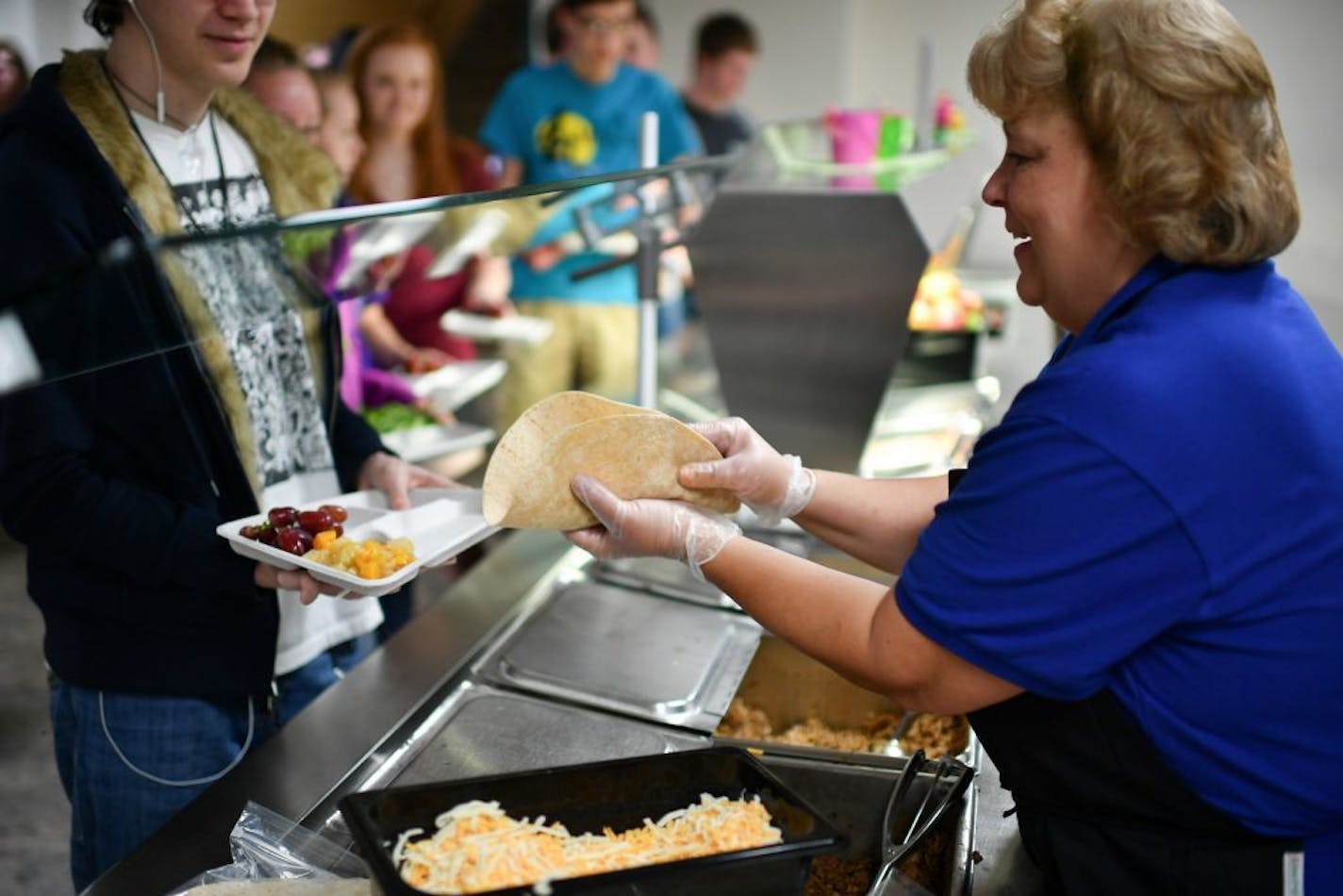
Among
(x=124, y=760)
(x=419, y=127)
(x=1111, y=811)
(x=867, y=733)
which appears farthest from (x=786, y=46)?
(x=1111, y=811)

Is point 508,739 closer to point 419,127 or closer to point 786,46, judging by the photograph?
point 419,127

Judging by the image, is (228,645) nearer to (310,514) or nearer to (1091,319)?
(310,514)

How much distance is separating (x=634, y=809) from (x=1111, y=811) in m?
0.45

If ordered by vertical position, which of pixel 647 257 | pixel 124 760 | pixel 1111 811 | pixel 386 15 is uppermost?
pixel 386 15

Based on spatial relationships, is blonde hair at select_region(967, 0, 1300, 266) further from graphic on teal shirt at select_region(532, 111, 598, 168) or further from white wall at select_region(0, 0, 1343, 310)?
white wall at select_region(0, 0, 1343, 310)

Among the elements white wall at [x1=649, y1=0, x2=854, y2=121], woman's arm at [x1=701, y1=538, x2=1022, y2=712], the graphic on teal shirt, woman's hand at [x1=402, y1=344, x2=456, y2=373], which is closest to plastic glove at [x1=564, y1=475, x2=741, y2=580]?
woman's arm at [x1=701, y1=538, x2=1022, y2=712]

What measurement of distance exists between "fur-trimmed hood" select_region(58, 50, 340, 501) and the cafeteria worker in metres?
0.72

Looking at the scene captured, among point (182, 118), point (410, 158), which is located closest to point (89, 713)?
point (182, 118)

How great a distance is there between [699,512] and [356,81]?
2.83 metres

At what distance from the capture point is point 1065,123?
1.01 metres

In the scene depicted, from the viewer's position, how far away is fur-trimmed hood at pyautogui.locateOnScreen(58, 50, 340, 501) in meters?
1.21

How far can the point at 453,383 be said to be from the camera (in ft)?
8.93

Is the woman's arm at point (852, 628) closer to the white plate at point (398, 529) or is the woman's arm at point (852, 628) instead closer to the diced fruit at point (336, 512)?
the white plate at point (398, 529)

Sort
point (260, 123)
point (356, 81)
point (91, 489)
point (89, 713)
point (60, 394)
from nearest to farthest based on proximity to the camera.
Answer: point (60, 394) → point (91, 489) → point (89, 713) → point (260, 123) → point (356, 81)
